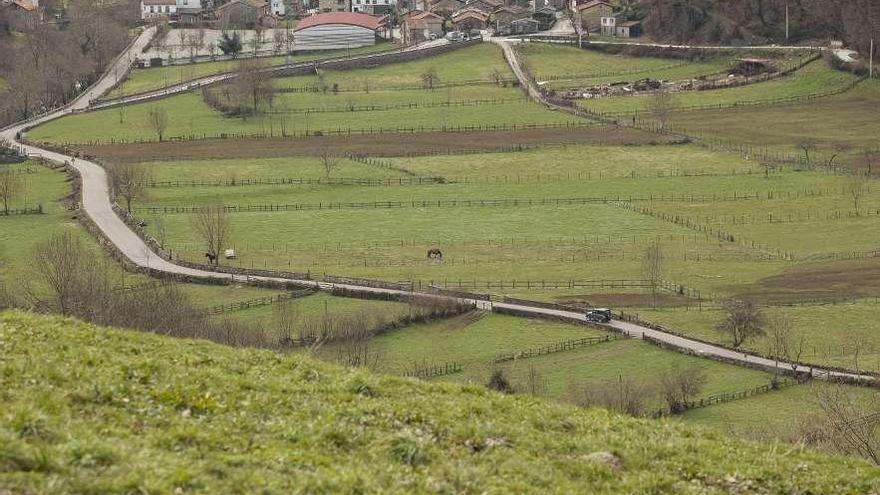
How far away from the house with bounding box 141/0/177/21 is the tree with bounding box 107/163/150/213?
249ft

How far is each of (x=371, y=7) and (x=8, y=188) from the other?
91016 millimetres

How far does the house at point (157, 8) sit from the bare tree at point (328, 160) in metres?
69.8

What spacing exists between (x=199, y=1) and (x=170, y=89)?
4137 cm

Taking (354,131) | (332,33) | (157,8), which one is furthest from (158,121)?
(157,8)

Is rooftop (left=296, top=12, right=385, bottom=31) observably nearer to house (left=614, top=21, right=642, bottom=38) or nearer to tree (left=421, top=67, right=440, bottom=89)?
tree (left=421, top=67, right=440, bottom=89)

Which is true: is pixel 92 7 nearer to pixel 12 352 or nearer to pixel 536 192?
pixel 536 192

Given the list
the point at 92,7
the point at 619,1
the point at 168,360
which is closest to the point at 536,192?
the point at 168,360

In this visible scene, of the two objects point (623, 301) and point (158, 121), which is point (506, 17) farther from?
point (623, 301)

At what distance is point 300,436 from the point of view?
16.6m

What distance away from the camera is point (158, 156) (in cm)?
9588

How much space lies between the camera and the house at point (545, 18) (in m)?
150

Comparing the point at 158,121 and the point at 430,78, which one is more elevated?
the point at 430,78

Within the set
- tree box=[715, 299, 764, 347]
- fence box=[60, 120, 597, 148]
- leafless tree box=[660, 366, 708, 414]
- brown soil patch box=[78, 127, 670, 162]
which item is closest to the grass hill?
leafless tree box=[660, 366, 708, 414]

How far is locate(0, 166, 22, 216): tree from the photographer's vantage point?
7913 centimetres
